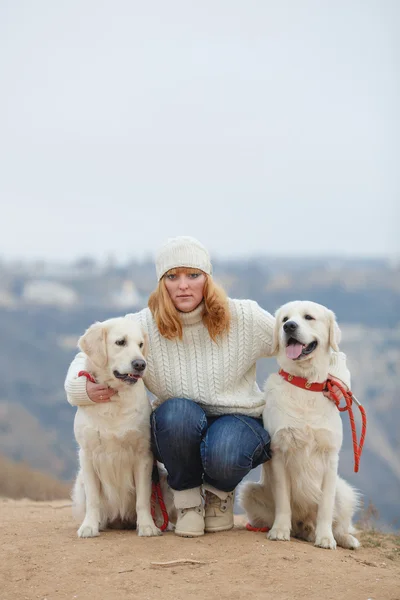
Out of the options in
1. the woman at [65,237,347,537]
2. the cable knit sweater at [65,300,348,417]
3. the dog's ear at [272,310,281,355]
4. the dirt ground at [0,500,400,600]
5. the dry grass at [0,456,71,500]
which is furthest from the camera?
the dry grass at [0,456,71,500]

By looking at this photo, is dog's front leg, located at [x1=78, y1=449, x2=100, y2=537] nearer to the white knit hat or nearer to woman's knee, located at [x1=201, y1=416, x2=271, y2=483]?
woman's knee, located at [x1=201, y1=416, x2=271, y2=483]

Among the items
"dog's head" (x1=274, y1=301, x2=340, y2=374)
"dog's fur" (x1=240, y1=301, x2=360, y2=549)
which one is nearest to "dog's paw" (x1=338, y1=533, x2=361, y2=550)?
"dog's fur" (x1=240, y1=301, x2=360, y2=549)

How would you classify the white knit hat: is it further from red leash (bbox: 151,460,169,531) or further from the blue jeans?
red leash (bbox: 151,460,169,531)

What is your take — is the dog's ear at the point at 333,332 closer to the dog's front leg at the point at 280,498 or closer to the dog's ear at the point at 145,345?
the dog's front leg at the point at 280,498

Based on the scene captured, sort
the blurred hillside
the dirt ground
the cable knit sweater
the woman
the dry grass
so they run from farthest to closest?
the blurred hillside → the dry grass → the cable knit sweater → the woman → the dirt ground

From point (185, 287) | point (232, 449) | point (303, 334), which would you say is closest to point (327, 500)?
point (232, 449)

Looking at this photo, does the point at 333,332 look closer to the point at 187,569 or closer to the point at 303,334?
the point at 303,334

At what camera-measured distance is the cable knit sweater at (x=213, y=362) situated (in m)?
4.47

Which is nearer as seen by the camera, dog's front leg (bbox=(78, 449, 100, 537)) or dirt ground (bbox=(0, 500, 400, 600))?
dirt ground (bbox=(0, 500, 400, 600))

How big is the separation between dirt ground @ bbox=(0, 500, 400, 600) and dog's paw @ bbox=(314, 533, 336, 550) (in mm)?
71

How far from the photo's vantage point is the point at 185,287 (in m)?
4.42

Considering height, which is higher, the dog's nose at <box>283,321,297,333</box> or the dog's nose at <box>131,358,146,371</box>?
the dog's nose at <box>283,321,297,333</box>

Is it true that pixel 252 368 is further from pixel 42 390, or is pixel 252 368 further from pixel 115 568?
pixel 42 390

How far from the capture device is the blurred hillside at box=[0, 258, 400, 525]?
51406 mm
